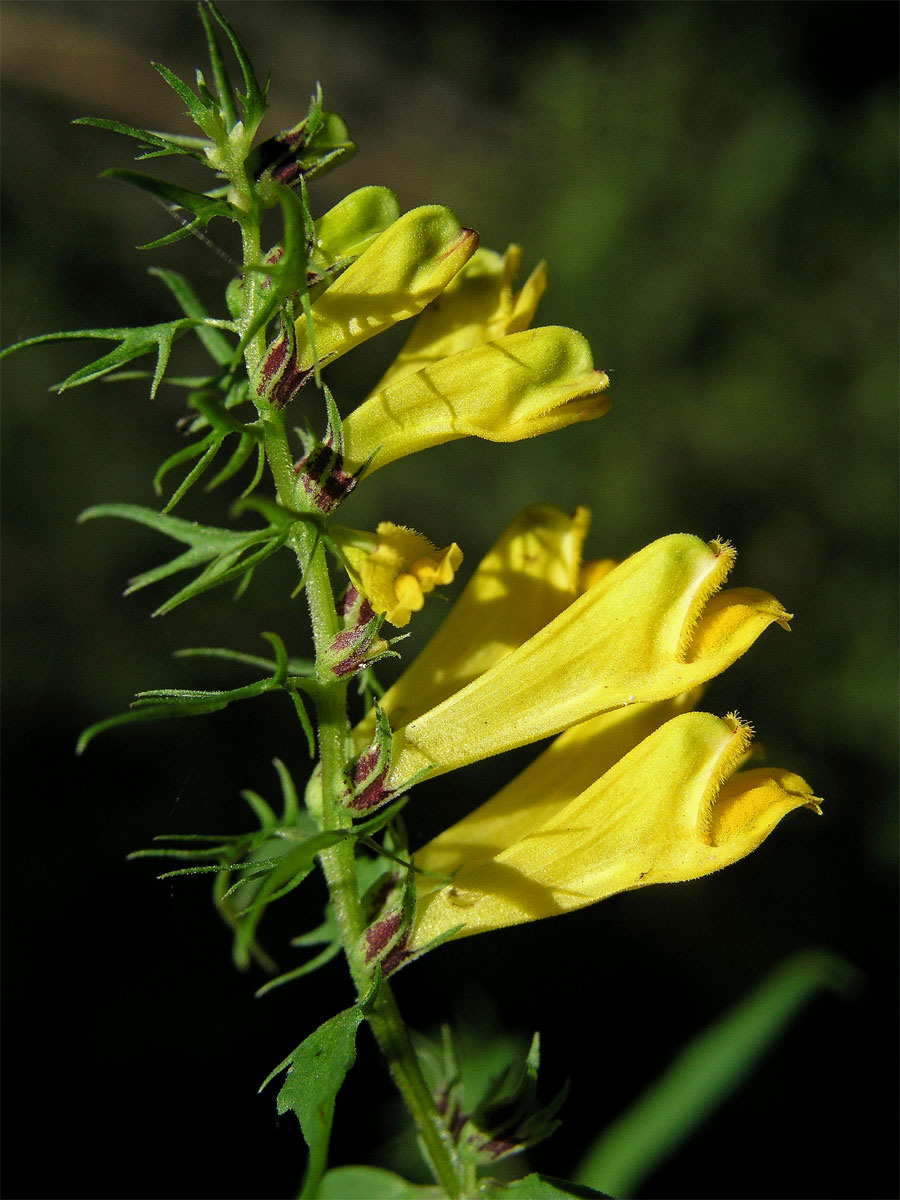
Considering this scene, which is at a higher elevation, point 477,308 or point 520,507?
point 477,308

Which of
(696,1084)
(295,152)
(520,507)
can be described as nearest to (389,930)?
(295,152)

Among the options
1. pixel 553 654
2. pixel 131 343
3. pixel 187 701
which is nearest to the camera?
pixel 187 701

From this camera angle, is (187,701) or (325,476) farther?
(325,476)

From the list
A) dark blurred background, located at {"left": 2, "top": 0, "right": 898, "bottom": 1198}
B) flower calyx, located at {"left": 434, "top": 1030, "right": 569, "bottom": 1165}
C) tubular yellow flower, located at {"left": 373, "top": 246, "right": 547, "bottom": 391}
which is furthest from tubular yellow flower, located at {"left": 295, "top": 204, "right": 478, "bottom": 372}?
dark blurred background, located at {"left": 2, "top": 0, "right": 898, "bottom": 1198}

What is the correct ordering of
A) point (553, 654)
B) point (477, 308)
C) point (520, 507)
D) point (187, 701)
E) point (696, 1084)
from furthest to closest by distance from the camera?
point (520, 507) → point (696, 1084) → point (477, 308) → point (553, 654) → point (187, 701)

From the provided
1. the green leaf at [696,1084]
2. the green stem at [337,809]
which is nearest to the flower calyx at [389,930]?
the green stem at [337,809]

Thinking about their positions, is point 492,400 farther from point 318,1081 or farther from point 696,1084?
point 696,1084

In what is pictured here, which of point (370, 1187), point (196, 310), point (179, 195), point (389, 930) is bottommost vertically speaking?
point (370, 1187)
